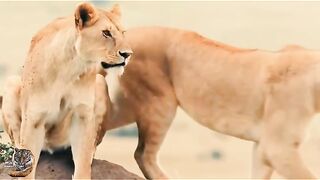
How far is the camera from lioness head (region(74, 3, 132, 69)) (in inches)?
212

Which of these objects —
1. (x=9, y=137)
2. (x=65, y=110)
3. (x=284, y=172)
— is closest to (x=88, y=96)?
(x=65, y=110)

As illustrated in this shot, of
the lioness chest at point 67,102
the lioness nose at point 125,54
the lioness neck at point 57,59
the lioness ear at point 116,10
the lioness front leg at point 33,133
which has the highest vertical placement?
the lioness ear at point 116,10

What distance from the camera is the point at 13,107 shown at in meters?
5.75

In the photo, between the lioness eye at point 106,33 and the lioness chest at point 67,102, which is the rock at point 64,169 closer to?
the lioness chest at point 67,102

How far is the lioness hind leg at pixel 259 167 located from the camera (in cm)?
610

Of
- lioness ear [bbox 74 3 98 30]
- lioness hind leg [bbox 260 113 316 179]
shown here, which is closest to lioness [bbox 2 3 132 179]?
lioness ear [bbox 74 3 98 30]

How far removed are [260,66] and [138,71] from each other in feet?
1.77

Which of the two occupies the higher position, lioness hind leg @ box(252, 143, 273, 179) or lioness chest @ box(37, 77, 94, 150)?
lioness chest @ box(37, 77, 94, 150)

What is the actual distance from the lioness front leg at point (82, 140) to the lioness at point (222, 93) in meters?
0.48

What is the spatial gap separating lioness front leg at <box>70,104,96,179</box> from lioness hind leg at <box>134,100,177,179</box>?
454 mm

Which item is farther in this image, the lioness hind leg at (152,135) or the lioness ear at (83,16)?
the lioness hind leg at (152,135)

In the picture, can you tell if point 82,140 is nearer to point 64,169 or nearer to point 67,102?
point 67,102

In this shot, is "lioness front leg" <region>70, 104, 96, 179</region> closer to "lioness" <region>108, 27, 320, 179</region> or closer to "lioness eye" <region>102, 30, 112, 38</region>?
"lioness eye" <region>102, 30, 112, 38</region>

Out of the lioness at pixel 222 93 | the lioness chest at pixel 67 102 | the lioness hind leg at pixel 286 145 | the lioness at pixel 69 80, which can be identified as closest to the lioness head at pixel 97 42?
the lioness at pixel 69 80
